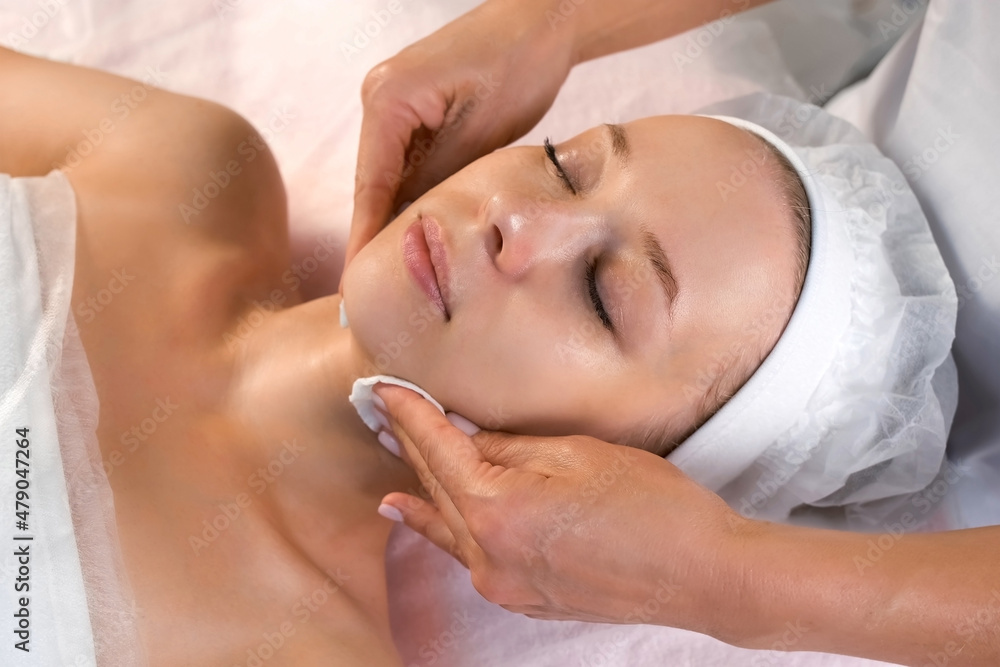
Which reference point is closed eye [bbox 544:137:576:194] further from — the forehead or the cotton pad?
the cotton pad

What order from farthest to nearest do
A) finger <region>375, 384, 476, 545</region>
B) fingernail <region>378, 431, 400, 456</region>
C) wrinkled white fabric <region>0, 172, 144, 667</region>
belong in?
fingernail <region>378, 431, 400, 456</region> < finger <region>375, 384, 476, 545</region> < wrinkled white fabric <region>0, 172, 144, 667</region>

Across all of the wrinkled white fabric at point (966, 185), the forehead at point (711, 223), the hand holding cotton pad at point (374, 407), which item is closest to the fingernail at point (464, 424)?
the hand holding cotton pad at point (374, 407)

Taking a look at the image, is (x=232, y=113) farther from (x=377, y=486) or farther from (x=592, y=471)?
(x=592, y=471)

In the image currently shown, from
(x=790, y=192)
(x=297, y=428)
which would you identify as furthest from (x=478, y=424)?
(x=790, y=192)

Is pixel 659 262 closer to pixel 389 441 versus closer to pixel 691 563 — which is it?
pixel 691 563

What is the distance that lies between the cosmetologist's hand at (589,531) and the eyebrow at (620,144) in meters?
0.46

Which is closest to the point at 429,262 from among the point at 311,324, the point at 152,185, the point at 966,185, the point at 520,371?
the point at 520,371

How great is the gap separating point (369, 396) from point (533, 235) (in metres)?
0.40

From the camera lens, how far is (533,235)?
122cm

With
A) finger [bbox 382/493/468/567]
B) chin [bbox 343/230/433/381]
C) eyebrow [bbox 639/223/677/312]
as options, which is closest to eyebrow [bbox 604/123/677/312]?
eyebrow [bbox 639/223/677/312]

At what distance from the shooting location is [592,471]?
1119 millimetres

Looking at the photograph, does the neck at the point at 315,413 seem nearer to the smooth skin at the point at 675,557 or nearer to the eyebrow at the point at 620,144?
the smooth skin at the point at 675,557

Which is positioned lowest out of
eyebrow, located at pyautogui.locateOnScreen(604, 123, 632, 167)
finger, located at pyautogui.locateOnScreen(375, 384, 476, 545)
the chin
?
finger, located at pyautogui.locateOnScreen(375, 384, 476, 545)

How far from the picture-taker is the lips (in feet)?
4.06
